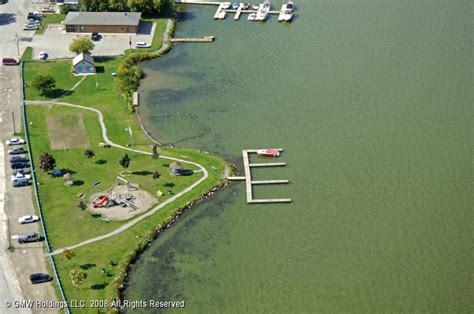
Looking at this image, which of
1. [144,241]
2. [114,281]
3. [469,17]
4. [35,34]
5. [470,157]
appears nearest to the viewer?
[114,281]

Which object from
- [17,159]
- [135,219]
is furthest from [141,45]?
[135,219]

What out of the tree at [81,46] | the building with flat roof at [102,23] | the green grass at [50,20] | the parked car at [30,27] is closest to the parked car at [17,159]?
the tree at [81,46]

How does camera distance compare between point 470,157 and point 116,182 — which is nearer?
point 116,182

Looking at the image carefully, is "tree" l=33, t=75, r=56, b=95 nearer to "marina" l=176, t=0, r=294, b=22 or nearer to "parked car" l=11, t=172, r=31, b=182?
"parked car" l=11, t=172, r=31, b=182

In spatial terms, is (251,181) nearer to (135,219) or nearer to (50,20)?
(135,219)

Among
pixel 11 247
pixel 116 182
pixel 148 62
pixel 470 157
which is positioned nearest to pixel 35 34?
pixel 148 62

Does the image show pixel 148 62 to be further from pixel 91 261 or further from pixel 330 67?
pixel 91 261

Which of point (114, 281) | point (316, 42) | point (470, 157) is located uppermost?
point (316, 42)
